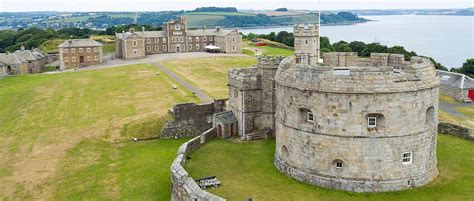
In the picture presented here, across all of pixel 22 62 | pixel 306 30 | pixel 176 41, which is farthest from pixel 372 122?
pixel 176 41

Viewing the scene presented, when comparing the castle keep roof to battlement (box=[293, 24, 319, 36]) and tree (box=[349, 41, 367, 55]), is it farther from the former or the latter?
tree (box=[349, 41, 367, 55])

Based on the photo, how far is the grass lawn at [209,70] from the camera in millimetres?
51406

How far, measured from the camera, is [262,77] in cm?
3138

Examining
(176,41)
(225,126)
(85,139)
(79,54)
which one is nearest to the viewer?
(225,126)

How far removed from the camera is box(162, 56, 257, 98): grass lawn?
51406 millimetres

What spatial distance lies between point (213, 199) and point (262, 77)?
42.7 ft

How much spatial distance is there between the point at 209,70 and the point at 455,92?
3011 cm

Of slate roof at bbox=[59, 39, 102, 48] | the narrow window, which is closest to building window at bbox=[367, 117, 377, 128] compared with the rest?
the narrow window

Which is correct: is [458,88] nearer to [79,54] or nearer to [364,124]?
[364,124]

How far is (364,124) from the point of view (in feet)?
70.1

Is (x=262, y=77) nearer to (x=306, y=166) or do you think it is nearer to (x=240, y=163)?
(x=240, y=163)

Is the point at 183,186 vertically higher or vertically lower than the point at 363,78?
lower

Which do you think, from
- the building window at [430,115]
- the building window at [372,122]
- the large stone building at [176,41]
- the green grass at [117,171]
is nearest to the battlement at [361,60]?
the building window at [430,115]

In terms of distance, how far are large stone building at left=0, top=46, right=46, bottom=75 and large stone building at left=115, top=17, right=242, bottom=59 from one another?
554 inches
